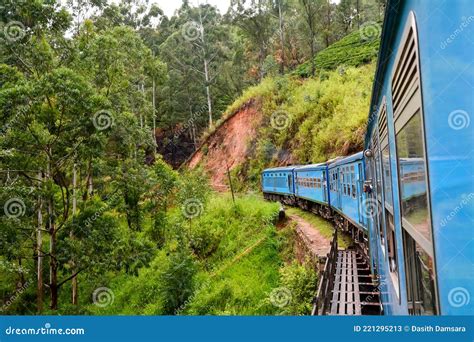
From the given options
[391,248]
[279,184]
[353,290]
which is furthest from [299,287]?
[279,184]

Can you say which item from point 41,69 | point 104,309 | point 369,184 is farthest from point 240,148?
point 369,184

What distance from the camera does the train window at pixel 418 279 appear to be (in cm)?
159

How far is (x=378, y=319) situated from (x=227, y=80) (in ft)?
112

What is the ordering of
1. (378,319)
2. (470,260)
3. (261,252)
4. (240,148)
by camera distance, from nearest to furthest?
1. (470,260)
2. (378,319)
3. (261,252)
4. (240,148)

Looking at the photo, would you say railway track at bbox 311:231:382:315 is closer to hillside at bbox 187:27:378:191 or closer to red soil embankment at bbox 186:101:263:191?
hillside at bbox 187:27:378:191

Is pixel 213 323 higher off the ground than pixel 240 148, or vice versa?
pixel 240 148

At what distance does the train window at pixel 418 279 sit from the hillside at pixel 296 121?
1583 centimetres

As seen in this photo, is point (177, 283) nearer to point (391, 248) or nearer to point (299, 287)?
point (299, 287)

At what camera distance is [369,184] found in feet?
18.0

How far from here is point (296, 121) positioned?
25.9m

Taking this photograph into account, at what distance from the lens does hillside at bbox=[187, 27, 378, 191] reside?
2081 centimetres

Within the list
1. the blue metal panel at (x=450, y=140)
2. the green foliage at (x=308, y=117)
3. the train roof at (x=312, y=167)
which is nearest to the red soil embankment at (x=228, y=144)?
the green foliage at (x=308, y=117)

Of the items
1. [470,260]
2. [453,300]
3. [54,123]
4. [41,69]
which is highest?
[41,69]

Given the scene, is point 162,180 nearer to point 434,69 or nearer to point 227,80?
point 434,69
